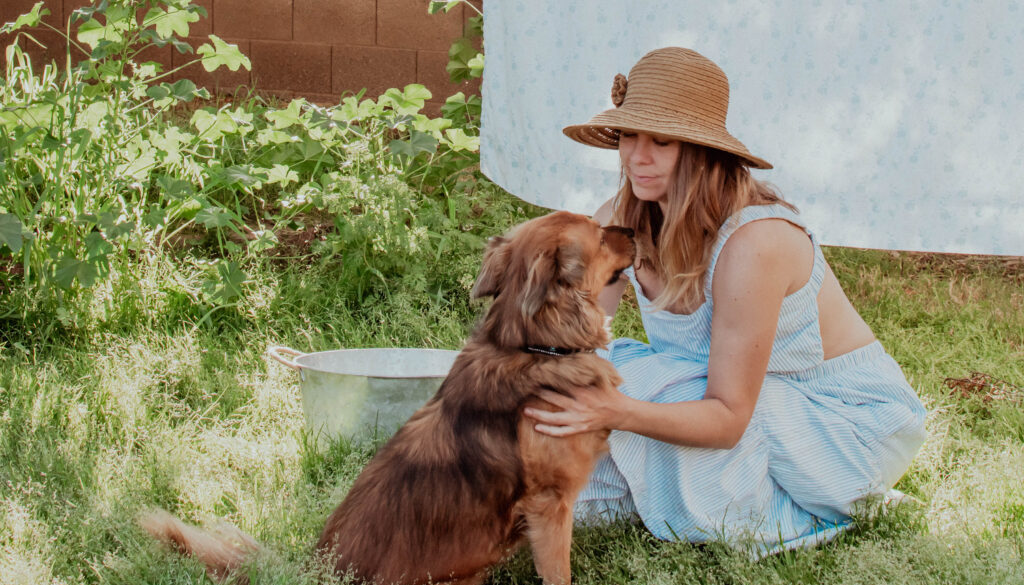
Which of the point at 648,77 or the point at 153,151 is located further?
the point at 153,151

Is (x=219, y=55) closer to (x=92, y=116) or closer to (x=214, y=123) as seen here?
(x=214, y=123)

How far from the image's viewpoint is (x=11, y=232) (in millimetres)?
3539

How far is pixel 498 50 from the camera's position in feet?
14.5

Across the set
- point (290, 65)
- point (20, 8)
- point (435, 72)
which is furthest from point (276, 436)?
point (20, 8)

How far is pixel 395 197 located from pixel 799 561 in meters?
2.68

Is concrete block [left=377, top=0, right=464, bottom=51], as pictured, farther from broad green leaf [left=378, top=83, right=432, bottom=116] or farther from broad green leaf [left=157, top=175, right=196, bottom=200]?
broad green leaf [left=157, top=175, right=196, bottom=200]

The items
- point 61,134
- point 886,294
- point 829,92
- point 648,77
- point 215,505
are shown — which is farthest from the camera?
point 886,294

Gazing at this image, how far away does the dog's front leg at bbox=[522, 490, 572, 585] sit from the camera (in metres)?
→ 2.29

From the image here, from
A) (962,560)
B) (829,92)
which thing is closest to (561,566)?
(962,560)

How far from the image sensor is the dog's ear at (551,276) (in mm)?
2275

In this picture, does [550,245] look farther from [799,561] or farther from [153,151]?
[153,151]

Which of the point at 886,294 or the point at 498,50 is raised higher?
the point at 498,50

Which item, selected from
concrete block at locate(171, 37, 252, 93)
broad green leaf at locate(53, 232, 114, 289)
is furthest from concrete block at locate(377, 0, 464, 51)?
broad green leaf at locate(53, 232, 114, 289)

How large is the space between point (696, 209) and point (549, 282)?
0.61m
